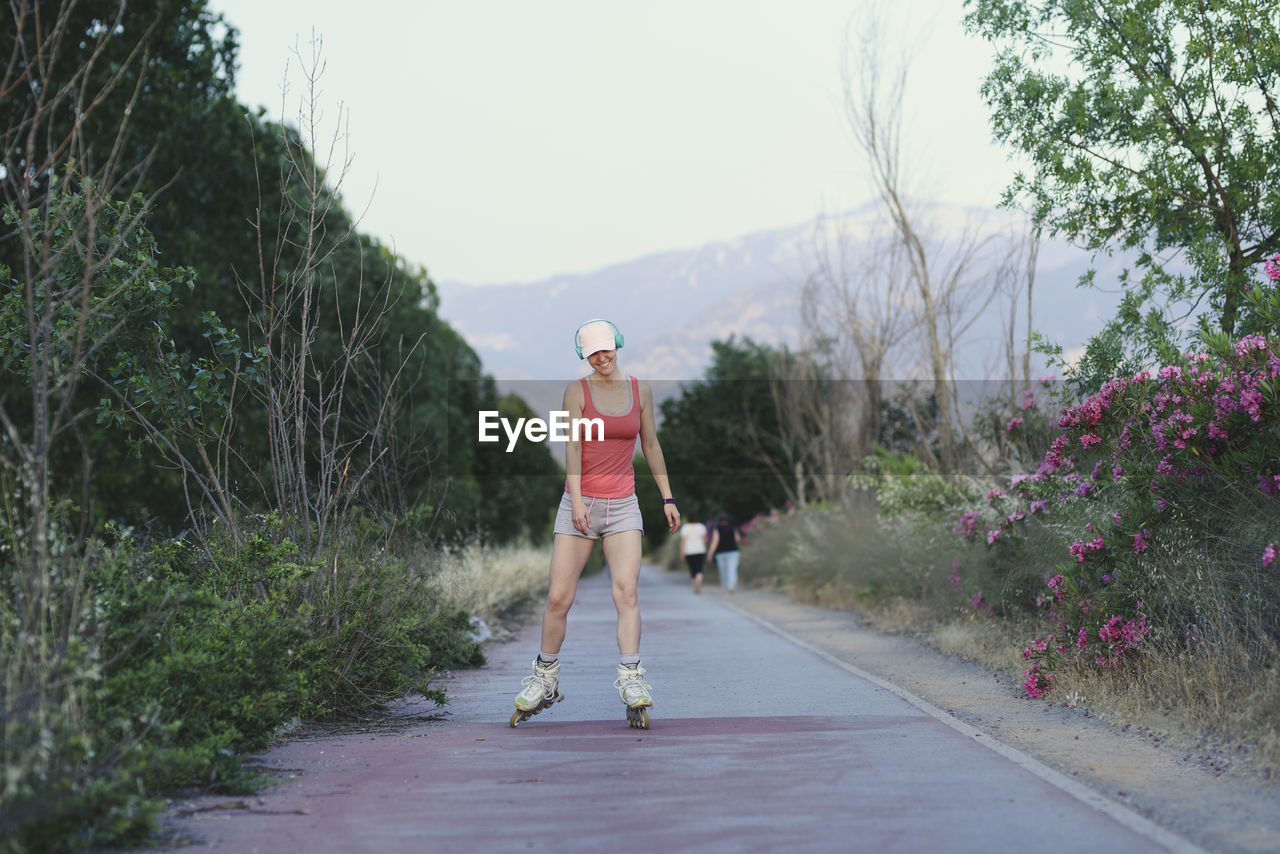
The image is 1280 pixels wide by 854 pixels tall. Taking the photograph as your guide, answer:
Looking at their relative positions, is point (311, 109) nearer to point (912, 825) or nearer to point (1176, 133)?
point (912, 825)

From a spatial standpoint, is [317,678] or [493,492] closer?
[317,678]

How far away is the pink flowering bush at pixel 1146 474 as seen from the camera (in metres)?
8.59

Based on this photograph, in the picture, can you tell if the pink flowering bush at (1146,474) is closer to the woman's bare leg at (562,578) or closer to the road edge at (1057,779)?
the road edge at (1057,779)

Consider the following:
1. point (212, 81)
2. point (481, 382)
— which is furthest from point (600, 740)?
point (481, 382)

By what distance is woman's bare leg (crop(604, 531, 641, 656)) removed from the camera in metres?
8.80

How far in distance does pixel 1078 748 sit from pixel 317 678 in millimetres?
4585

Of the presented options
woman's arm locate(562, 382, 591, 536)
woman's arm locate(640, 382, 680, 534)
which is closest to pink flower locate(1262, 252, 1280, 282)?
woman's arm locate(640, 382, 680, 534)

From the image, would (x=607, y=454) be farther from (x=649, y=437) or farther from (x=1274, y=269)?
(x=1274, y=269)

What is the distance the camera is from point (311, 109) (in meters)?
10.4

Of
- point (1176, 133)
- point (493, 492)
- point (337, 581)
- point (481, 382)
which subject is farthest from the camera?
point (481, 382)

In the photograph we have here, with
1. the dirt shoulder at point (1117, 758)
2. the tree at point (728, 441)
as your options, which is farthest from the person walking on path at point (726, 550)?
the dirt shoulder at point (1117, 758)

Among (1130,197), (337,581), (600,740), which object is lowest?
(600,740)

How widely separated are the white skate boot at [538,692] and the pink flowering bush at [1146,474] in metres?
3.62

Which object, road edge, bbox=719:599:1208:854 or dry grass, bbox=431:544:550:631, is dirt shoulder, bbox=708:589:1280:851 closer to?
road edge, bbox=719:599:1208:854
